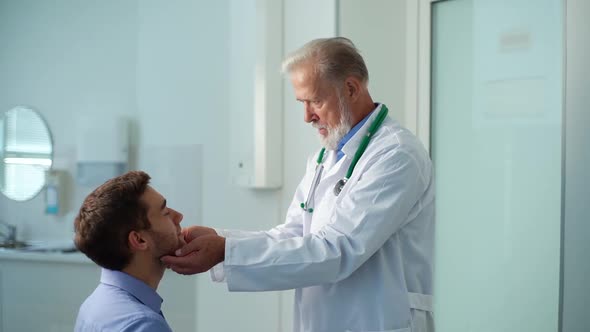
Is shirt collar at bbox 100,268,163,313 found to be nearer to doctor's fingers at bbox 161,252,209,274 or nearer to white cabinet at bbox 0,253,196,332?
doctor's fingers at bbox 161,252,209,274

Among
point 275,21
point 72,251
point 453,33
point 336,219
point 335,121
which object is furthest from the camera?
point 72,251

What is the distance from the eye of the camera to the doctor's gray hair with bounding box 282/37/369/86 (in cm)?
165

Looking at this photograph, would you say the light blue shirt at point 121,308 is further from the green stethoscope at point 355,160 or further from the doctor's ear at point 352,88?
the doctor's ear at point 352,88

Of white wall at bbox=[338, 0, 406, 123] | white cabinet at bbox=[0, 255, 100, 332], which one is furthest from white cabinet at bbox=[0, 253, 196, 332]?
white wall at bbox=[338, 0, 406, 123]

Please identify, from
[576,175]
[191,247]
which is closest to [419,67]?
[576,175]

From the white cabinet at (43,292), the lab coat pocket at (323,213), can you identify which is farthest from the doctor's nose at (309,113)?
the white cabinet at (43,292)

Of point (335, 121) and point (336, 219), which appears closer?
point (336, 219)

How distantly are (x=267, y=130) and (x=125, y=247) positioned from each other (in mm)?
1231

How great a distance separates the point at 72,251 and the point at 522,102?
7.22ft

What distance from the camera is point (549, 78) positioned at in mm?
2031

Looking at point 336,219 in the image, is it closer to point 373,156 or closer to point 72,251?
point 373,156

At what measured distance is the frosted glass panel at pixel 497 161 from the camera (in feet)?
6.69

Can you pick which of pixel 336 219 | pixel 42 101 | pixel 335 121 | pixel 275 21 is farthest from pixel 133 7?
pixel 336 219

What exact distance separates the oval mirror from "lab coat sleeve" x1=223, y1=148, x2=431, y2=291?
89.9 inches
